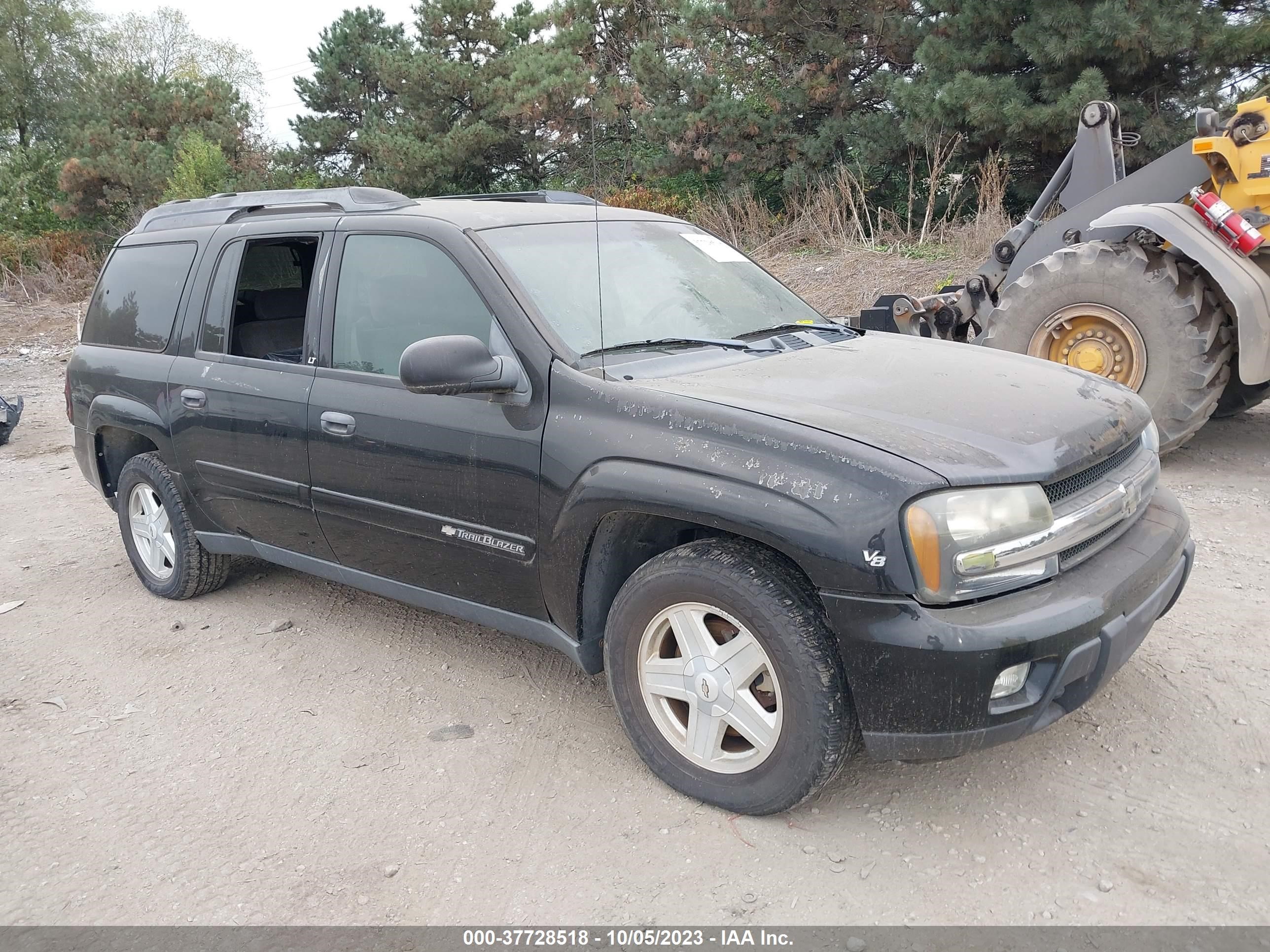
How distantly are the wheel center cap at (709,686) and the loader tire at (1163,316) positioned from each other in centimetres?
416

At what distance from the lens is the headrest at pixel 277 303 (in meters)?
4.45

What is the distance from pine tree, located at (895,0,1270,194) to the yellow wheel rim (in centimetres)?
729

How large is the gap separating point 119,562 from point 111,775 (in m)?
2.65

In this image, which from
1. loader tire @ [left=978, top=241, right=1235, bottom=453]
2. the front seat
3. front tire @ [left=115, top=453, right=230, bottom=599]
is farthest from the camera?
loader tire @ [left=978, top=241, right=1235, bottom=453]

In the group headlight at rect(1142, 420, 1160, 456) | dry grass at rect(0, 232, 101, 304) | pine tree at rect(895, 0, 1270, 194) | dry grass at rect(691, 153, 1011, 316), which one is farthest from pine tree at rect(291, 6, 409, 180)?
headlight at rect(1142, 420, 1160, 456)

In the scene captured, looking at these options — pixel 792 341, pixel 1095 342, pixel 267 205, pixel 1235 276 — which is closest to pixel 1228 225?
pixel 1235 276

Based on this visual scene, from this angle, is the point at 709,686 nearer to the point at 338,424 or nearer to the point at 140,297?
the point at 338,424

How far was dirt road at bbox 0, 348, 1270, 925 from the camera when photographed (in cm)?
263

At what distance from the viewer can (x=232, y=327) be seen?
14.5 ft

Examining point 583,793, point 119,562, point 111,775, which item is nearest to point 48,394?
point 119,562

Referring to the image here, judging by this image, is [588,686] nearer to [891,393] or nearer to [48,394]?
[891,393]

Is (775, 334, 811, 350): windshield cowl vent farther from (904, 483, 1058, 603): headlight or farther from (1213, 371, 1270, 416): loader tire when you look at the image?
(1213, 371, 1270, 416): loader tire

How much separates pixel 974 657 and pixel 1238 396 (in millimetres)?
5118
